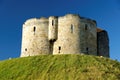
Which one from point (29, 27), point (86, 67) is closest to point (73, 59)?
point (86, 67)

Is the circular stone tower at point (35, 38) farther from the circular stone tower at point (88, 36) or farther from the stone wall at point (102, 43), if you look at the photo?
the stone wall at point (102, 43)

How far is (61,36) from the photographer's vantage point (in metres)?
62.4

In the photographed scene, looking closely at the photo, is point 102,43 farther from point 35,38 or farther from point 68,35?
point 35,38

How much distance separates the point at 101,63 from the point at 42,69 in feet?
26.0

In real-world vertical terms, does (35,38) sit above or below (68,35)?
below

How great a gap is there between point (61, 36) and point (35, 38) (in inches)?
176

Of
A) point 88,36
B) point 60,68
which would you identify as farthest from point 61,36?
point 60,68

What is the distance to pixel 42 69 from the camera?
4962 cm

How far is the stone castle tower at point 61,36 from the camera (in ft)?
202

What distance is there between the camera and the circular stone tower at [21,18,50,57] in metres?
63.0

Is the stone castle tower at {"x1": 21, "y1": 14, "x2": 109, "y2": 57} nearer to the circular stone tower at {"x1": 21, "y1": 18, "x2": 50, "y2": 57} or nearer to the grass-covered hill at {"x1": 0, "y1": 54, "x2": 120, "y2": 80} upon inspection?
the circular stone tower at {"x1": 21, "y1": 18, "x2": 50, "y2": 57}

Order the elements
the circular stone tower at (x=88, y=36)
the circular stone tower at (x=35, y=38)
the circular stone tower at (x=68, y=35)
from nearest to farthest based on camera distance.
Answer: the circular stone tower at (x=68, y=35), the circular stone tower at (x=88, y=36), the circular stone tower at (x=35, y=38)

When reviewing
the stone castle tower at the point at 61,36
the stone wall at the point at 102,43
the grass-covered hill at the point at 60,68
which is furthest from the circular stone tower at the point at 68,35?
the grass-covered hill at the point at 60,68

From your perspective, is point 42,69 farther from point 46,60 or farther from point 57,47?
point 57,47
